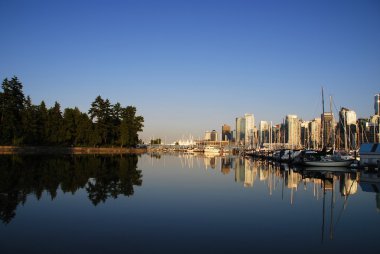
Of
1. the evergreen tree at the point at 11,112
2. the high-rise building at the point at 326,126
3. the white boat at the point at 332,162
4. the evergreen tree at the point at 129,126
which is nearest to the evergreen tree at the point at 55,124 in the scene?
the evergreen tree at the point at 11,112

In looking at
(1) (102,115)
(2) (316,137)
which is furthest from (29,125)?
(2) (316,137)

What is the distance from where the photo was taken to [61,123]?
335ft

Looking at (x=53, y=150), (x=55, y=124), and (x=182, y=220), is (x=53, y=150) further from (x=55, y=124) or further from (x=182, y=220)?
(x=182, y=220)

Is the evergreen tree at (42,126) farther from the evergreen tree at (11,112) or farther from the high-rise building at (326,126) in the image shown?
the high-rise building at (326,126)

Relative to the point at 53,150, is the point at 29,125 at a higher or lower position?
higher

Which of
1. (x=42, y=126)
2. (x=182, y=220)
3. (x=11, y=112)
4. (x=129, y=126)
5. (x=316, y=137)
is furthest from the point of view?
(x=316, y=137)

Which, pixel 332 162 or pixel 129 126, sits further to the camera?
pixel 129 126

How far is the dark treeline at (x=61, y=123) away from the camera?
85.6 metres

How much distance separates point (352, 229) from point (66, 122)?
325 ft

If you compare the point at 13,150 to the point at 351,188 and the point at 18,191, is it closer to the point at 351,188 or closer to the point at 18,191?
the point at 18,191

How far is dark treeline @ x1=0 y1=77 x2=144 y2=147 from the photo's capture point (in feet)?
281

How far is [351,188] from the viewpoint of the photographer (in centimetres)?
2855

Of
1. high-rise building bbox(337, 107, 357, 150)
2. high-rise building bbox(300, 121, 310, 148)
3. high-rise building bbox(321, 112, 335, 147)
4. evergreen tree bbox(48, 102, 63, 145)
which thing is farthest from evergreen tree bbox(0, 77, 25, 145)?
high-rise building bbox(300, 121, 310, 148)

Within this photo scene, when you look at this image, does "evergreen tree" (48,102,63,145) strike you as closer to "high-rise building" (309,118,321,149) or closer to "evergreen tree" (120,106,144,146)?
"evergreen tree" (120,106,144,146)
